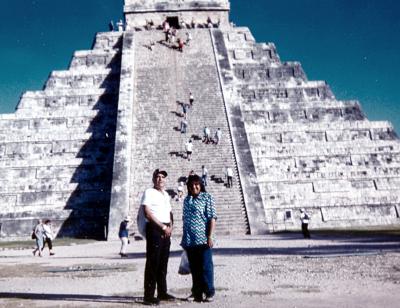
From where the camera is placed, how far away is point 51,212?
18578mm

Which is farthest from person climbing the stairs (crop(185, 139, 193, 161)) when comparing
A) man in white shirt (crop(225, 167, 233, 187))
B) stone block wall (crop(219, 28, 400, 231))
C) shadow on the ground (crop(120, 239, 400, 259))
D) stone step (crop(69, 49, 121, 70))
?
stone step (crop(69, 49, 121, 70))

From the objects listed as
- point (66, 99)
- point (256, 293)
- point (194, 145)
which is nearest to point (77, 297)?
point (256, 293)

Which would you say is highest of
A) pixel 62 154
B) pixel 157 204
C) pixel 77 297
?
pixel 62 154

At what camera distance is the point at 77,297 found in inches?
234

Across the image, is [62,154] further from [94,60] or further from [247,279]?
[247,279]

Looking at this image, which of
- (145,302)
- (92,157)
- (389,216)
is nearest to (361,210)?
(389,216)

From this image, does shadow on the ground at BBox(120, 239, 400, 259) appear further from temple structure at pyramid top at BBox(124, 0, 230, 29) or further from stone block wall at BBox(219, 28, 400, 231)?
temple structure at pyramid top at BBox(124, 0, 230, 29)

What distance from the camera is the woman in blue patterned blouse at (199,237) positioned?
5.66 m

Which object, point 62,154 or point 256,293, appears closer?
point 256,293

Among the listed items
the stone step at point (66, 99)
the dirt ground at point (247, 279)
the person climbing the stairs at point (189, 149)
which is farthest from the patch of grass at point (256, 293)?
the stone step at point (66, 99)

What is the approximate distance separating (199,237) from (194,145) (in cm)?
1478

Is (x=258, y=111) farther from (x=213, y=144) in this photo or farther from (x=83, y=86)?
(x=83, y=86)

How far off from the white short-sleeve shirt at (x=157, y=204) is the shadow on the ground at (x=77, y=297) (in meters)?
1.08

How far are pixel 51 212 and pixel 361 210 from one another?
12955 mm
